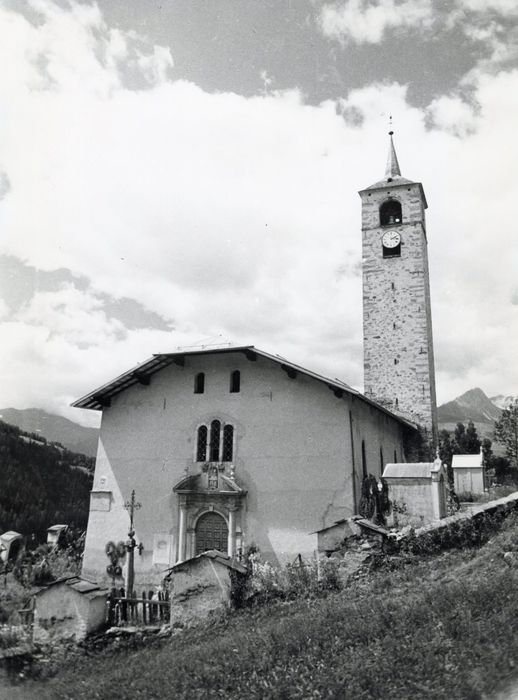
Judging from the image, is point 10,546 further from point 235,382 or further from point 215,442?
point 235,382

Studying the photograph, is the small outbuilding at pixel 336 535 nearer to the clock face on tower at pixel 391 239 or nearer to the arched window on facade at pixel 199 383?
the arched window on facade at pixel 199 383

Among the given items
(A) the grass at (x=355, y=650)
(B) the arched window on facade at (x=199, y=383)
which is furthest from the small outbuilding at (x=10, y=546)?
(A) the grass at (x=355, y=650)

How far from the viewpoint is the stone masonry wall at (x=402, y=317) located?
27500 mm

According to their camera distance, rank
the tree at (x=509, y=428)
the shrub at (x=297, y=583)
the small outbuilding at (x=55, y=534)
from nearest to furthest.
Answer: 1. the shrub at (x=297, y=583)
2. the small outbuilding at (x=55, y=534)
3. the tree at (x=509, y=428)

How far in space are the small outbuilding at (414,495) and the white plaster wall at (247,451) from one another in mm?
1455

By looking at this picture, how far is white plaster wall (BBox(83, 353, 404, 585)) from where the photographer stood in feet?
48.8

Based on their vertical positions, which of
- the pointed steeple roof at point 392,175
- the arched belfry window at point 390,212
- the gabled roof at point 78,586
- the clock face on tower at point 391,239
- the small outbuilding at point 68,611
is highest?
the pointed steeple roof at point 392,175

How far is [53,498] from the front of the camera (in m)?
25.7

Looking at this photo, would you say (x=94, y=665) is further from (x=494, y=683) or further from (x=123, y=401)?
(x=123, y=401)

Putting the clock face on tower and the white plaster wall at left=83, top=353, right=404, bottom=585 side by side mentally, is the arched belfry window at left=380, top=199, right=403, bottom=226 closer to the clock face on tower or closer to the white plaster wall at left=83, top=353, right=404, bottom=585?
the clock face on tower

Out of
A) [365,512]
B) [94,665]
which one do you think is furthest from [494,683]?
[365,512]

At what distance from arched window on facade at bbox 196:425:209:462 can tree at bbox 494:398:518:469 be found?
30351 mm

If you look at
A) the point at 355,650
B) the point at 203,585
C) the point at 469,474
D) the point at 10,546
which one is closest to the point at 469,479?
the point at 469,474

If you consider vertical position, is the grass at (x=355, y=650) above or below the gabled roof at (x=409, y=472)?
below
